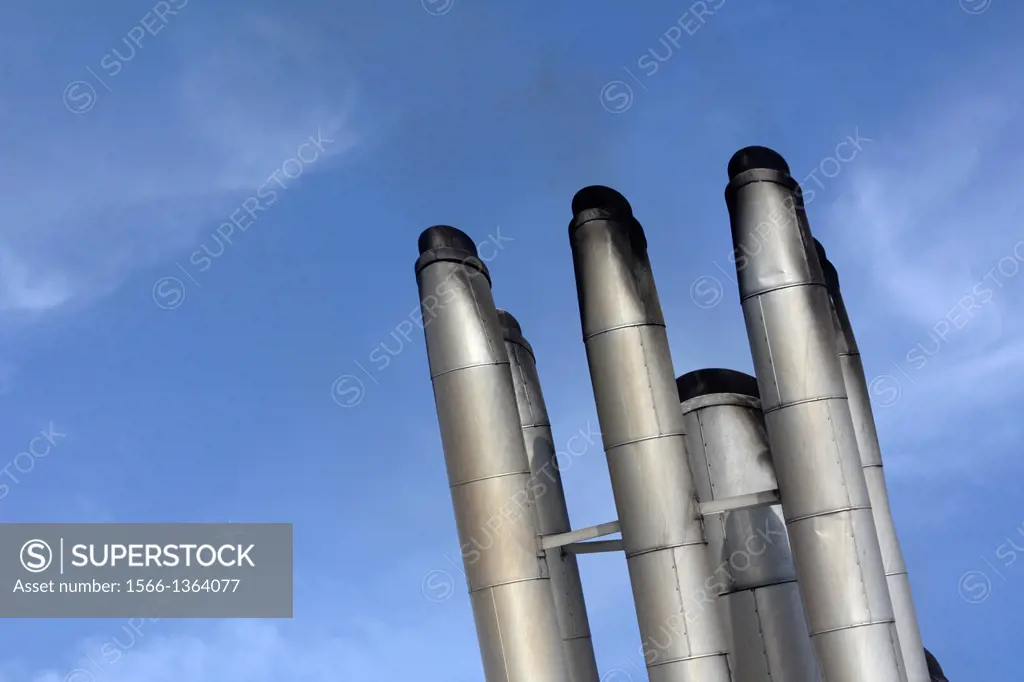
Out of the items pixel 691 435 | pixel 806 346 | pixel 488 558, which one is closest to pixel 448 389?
pixel 488 558

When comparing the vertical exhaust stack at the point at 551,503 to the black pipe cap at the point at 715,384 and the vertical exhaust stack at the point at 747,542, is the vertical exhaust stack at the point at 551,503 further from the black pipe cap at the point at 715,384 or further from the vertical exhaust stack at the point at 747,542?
the black pipe cap at the point at 715,384

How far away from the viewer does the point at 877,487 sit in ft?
117

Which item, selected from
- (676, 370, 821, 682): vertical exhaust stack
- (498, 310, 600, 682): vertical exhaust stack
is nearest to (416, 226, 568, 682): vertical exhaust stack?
(498, 310, 600, 682): vertical exhaust stack

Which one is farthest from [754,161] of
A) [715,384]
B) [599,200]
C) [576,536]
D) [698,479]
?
[576,536]

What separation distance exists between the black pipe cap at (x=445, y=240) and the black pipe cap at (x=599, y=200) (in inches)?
130

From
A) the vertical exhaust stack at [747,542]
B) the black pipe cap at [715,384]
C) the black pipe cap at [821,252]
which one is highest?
the black pipe cap at [821,252]

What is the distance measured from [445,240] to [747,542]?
37.3 ft

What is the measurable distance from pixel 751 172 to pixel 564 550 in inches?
447

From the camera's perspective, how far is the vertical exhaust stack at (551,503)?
37062 millimetres

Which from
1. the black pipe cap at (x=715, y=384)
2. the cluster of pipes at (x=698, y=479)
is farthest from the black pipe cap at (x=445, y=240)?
the black pipe cap at (x=715, y=384)

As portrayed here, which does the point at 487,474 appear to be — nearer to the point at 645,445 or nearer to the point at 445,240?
the point at 645,445

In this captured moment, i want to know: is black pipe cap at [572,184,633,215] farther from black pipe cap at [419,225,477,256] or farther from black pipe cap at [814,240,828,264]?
black pipe cap at [814,240,828,264]

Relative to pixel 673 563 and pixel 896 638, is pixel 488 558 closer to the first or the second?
pixel 673 563

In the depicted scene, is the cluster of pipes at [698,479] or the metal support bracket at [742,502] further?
the metal support bracket at [742,502]
